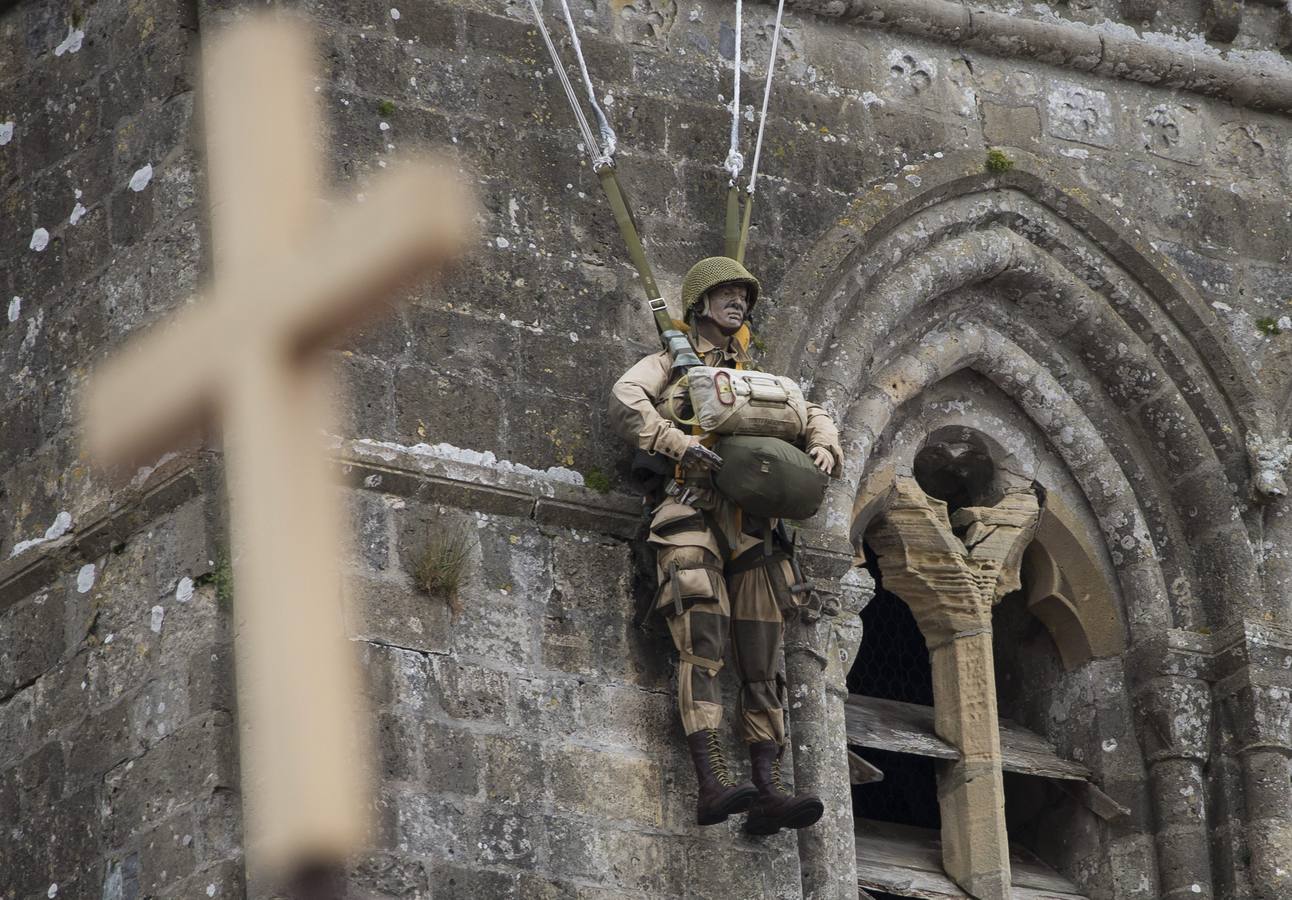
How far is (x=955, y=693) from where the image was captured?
43.4ft

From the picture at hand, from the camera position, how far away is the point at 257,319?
11242 mm

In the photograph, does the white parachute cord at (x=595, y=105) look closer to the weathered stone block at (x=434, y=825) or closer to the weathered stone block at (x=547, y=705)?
the weathered stone block at (x=547, y=705)

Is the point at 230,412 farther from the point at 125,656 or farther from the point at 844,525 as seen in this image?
the point at 844,525

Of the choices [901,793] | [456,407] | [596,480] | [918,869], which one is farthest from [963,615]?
[456,407]

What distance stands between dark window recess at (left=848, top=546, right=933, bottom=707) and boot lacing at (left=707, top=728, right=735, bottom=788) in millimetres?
2011

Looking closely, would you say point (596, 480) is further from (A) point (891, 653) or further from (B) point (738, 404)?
(A) point (891, 653)

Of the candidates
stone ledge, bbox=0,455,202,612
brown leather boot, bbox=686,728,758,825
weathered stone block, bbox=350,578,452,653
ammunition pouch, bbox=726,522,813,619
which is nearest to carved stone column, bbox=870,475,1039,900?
ammunition pouch, bbox=726,522,813,619

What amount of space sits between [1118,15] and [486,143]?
9.29ft

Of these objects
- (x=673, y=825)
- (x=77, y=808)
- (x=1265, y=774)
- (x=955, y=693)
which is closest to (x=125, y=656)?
(x=77, y=808)

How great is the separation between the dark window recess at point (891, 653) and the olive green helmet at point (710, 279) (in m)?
1.75

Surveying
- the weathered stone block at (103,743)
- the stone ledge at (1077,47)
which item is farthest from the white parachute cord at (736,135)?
the weathered stone block at (103,743)

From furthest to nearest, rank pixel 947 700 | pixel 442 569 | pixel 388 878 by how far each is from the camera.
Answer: pixel 947 700, pixel 442 569, pixel 388 878

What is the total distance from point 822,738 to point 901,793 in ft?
4.61

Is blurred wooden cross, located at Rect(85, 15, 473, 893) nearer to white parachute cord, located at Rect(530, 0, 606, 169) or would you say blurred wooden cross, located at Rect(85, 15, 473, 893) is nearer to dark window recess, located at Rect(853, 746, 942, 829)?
white parachute cord, located at Rect(530, 0, 606, 169)
